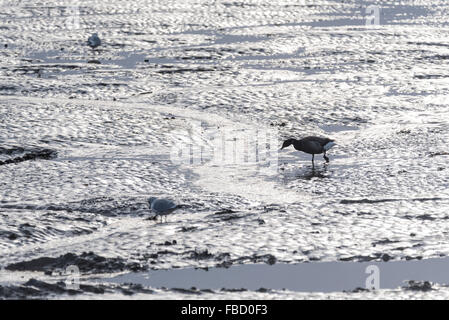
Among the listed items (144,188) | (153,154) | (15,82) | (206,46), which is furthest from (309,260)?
(206,46)

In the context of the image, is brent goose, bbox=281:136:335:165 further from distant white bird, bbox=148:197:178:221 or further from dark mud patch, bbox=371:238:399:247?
dark mud patch, bbox=371:238:399:247

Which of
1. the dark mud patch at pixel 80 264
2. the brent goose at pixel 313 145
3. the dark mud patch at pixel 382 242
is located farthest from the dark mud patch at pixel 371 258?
the brent goose at pixel 313 145

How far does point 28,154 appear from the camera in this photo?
10.4 metres

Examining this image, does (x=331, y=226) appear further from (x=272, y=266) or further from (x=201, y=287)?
(x=201, y=287)

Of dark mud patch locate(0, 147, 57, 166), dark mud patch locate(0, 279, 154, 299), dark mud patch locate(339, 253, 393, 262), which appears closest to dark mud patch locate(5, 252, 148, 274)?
dark mud patch locate(0, 279, 154, 299)

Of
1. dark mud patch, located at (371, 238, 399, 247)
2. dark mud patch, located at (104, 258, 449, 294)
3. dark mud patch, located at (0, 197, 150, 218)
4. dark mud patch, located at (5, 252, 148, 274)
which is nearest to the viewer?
dark mud patch, located at (104, 258, 449, 294)

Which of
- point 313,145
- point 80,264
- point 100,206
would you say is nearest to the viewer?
point 80,264

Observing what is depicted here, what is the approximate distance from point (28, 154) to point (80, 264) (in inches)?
138

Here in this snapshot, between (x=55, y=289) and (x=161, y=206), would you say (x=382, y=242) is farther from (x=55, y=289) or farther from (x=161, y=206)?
(x=55, y=289)

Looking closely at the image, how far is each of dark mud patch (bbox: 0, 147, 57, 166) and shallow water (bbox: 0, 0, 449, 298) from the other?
1.5 inches

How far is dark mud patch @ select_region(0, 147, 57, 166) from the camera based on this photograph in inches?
402

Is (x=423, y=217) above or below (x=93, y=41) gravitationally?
below

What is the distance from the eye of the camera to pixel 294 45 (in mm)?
16938

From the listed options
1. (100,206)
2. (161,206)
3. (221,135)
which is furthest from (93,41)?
(161,206)
